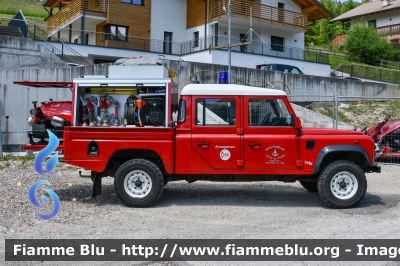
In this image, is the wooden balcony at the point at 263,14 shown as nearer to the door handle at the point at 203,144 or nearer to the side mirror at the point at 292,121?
the side mirror at the point at 292,121

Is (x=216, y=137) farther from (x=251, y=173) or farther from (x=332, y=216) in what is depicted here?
(x=332, y=216)

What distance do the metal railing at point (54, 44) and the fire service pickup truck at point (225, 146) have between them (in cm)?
1882

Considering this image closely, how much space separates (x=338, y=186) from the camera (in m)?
8.72

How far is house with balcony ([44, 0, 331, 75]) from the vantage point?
31.5m

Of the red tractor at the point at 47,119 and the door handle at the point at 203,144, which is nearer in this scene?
the door handle at the point at 203,144

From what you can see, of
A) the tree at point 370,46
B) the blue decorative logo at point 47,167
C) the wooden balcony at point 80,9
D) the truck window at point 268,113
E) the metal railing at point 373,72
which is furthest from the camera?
the tree at point 370,46

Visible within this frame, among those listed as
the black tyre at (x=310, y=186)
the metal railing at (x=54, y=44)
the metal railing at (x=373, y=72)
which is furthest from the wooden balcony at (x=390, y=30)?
the black tyre at (x=310, y=186)

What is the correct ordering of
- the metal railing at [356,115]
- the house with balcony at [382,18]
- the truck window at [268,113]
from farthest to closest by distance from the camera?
the house with balcony at [382,18] → the metal railing at [356,115] → the truck window at [268,113]

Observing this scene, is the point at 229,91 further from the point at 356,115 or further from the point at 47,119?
the point at 356,115

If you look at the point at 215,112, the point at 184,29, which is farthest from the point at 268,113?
the point at 184,29

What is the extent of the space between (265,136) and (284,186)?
299cm

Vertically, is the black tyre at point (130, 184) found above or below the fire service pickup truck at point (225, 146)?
below

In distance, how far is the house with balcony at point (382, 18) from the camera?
171 feet

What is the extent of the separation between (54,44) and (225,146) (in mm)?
21746
